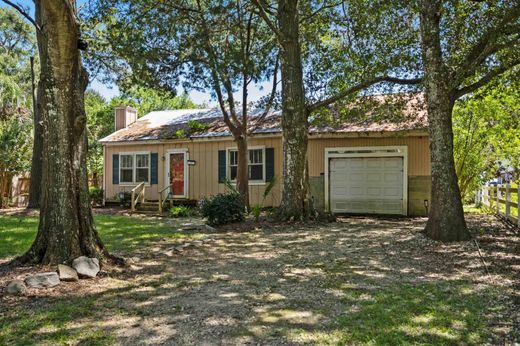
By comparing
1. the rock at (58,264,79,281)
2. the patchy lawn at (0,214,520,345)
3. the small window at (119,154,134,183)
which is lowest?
the patchy lawn at (0,214,520,345)

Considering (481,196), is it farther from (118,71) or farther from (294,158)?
(118,71)

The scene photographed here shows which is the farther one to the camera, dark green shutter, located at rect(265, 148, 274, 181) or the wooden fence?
dark green shutter, located at rect(265, 148, 274, 181)

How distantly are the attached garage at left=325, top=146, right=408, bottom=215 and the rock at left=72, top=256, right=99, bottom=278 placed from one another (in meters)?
10.8

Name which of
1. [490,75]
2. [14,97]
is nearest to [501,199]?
[490,75]

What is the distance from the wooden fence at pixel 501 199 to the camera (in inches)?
437

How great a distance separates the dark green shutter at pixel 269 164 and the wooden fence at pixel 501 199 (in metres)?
7.48

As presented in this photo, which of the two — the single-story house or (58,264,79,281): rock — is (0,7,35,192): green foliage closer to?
the single-story house

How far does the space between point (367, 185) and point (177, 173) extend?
306 inches

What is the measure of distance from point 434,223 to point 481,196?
11.4 m

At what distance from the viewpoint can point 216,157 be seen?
17.1 metres

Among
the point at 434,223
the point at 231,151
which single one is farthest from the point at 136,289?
the point at 231,151

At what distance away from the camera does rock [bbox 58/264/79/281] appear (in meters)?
5.05

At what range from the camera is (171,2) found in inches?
470

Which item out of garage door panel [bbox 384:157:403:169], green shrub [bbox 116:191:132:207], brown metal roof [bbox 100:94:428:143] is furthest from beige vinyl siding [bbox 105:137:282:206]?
garage door panel [bbox 384:157:403:169]
